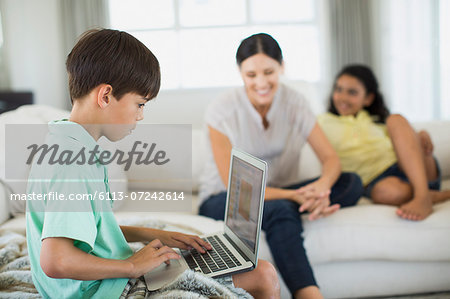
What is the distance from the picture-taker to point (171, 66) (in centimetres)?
553

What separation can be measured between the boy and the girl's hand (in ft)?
4.87

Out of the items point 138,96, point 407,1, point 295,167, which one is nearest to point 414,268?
point 295,167

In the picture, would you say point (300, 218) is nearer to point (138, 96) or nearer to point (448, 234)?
point (448, 234)

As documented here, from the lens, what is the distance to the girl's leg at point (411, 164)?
5.57 feet

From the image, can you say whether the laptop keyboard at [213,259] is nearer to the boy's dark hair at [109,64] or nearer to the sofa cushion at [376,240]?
the boy's dark hair at [109,64]

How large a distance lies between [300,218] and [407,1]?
3.68m

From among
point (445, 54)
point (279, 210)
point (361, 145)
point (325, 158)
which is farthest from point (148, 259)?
point (445, 54)

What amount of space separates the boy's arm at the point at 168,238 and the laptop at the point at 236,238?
0.03m

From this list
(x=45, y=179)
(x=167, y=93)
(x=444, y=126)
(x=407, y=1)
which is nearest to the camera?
(x=45, y=179)

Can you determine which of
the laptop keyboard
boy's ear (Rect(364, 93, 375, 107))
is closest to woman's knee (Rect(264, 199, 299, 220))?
the laptop keyboard

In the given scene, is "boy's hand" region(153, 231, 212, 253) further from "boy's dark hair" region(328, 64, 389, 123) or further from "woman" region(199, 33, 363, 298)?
"boy's dark hair" region(328, 64, 389, 123)

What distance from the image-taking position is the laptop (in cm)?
106

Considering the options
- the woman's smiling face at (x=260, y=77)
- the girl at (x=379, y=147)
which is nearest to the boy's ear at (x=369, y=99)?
the girl at (x=379, y=147)

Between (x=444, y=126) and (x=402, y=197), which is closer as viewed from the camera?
(x=402, y=197)
